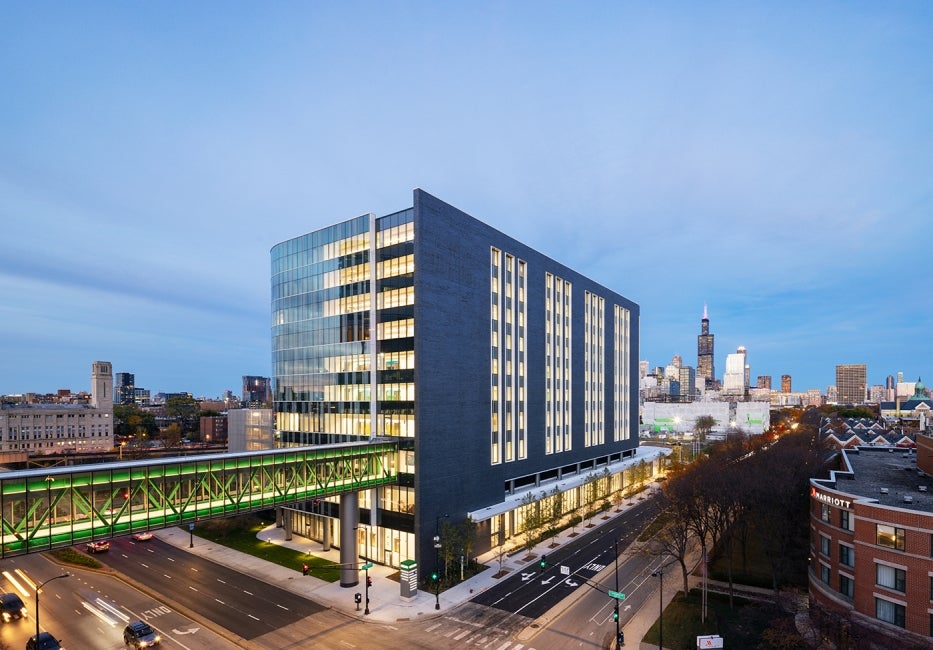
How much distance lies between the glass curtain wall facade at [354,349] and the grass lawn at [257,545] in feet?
16.2

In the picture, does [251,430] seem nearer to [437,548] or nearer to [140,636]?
[437,548]

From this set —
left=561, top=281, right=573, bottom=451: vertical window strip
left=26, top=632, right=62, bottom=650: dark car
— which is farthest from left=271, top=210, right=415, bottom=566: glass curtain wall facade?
left=561, top=281, right=573, bottom=451: vertical window strip

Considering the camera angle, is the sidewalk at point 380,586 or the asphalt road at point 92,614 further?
the sidewalk at point 380,586

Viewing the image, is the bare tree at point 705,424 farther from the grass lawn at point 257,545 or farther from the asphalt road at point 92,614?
the asphalt road at point 92,614

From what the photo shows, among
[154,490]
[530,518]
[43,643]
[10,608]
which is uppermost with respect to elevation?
[154,490]

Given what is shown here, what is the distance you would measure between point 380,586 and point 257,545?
2270cm

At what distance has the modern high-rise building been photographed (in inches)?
2101

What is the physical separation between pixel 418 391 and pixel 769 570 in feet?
145

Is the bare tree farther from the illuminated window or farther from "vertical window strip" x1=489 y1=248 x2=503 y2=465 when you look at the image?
the illuminated window

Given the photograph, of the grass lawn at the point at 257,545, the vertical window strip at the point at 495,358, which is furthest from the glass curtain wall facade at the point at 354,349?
the vertical window strip at the point at 495,358

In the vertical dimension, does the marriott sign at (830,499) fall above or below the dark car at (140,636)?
above

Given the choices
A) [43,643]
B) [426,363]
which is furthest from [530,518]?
[43,643]

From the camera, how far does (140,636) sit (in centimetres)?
3712

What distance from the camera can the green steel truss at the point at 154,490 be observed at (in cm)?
3059
